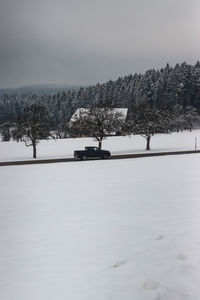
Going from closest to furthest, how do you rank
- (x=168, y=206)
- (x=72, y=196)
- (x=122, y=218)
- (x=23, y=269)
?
(x=23, y=269)
(x=122, y=218)
(x=168, y=206)
(x=72, y=196)

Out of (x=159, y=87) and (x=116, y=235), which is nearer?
(x=116, y=235)

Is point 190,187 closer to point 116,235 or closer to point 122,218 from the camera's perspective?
point 122,218

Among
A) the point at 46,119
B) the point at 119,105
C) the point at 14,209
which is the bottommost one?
the point at 14,209

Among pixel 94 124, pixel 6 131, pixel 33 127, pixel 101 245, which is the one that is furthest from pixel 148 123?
pixel 6 131

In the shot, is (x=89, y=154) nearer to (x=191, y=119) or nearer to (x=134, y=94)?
(x=191, y=119)

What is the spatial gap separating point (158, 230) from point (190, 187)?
24.2ft

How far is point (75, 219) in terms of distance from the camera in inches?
411

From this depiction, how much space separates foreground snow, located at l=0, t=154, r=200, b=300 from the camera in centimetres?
580

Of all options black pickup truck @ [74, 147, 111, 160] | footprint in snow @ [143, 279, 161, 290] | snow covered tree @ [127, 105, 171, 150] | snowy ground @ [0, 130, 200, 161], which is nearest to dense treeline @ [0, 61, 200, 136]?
snowy ground @ [0, 130, 200, 161]

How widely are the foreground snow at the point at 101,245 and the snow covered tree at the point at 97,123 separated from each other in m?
30.7

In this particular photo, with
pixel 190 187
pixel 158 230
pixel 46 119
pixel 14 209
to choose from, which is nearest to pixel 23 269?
pixel 158 230

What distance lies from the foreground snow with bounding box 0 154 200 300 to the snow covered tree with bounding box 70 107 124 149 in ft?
101

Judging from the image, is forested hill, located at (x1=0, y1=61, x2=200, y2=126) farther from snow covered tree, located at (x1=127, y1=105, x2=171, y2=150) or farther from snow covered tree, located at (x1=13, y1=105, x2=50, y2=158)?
snow covered tree, located at (x1=13, y1=105, x2=50, y2=158)

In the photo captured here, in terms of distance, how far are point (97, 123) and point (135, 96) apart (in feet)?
287
